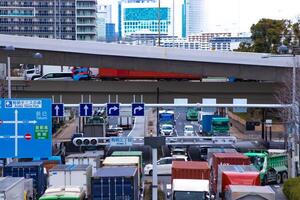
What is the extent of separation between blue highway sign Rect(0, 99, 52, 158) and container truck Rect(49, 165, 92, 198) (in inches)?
43.2

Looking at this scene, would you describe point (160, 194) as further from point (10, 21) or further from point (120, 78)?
point (10, 21)

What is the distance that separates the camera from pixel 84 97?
49906 mm

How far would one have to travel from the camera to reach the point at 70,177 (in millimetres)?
23125

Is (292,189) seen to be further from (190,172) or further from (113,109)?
(113,109)

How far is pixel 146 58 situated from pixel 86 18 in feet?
246

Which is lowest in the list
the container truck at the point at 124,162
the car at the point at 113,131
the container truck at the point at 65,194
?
the car at the point at 113,131

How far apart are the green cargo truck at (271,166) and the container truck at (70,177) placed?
10.7m

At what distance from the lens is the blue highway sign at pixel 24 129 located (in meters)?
22.4

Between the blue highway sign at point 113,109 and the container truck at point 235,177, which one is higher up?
the blue highway sign at point 113,109

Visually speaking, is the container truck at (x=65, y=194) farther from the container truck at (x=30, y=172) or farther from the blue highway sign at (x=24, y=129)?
the container truck at (x=30, y=172)

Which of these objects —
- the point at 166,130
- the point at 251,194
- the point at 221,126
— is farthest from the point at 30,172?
the point at 166,130

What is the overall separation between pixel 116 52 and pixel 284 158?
62.9ft

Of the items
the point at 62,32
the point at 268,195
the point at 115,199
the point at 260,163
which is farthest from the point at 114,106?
the point at 62,32

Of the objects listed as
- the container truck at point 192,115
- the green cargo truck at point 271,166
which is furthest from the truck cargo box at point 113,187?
the container truck at point 192,115
